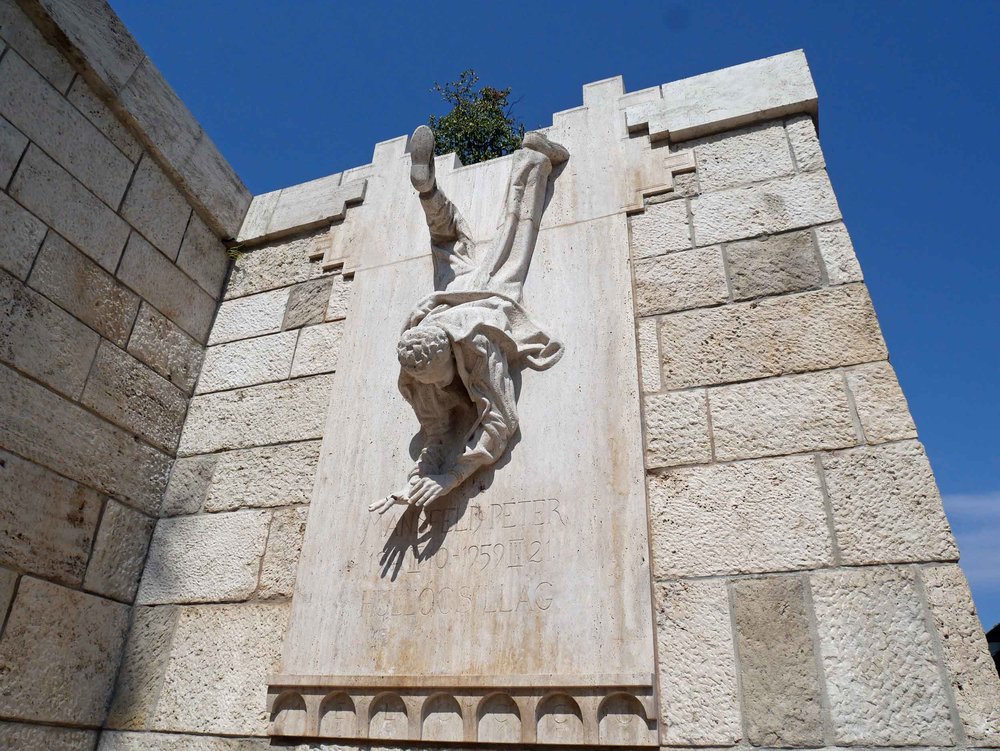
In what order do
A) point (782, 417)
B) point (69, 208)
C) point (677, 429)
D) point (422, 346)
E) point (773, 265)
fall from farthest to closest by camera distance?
1. point (69, 208)
2. point (773, 265)
3. point (422, 346)
4. point (677, 429)
5. point (782, 417)

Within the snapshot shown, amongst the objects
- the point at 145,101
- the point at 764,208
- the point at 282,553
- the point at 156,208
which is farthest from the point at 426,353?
the point at 145,101

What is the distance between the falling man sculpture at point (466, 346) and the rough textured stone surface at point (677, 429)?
51 centimetres

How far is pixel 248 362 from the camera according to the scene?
389cm

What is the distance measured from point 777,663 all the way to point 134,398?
3.15 meters

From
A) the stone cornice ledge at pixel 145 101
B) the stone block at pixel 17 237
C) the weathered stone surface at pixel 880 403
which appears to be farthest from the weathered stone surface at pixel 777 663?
the stone cornice ledge at pixel 145 101

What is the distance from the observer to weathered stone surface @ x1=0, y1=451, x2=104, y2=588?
2896mm

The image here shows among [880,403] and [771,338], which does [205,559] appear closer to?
[771,338]

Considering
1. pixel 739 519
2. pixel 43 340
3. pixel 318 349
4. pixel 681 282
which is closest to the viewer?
pixel 739 519

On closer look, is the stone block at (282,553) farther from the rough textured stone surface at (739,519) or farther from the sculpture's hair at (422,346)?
the rough textured stone surface at (739,519)

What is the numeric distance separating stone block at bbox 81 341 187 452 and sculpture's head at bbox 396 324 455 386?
5.23ft

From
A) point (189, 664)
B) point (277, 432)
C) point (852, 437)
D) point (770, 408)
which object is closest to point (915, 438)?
point (852, 437)

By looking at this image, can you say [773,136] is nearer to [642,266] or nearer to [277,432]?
[642,266]

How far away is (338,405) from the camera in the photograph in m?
3.41

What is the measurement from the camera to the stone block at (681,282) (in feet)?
9.90
